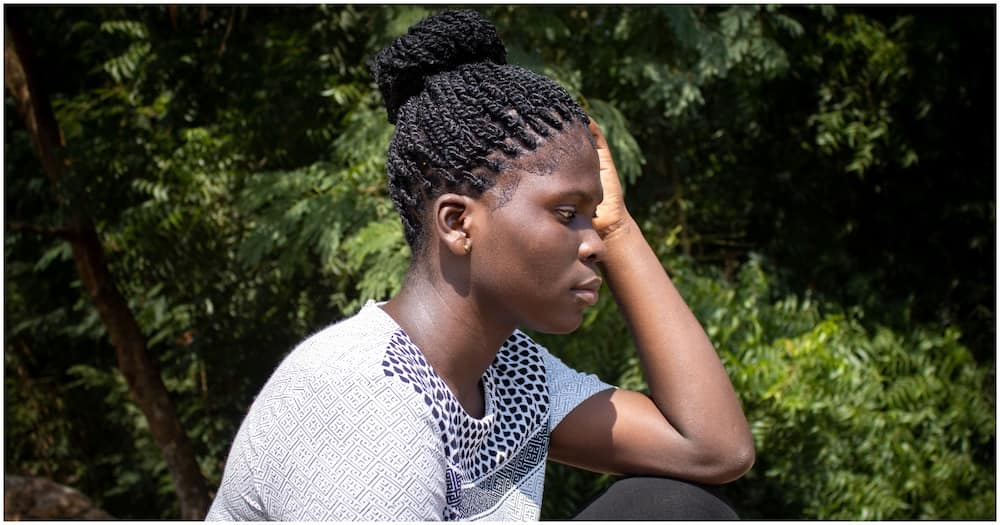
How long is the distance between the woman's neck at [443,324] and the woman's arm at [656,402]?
350 millimetres

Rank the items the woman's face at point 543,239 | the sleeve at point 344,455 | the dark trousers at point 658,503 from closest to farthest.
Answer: the sleeve at point 344,455, the woman's face at point 543,239, the dark trousers at point 658,503

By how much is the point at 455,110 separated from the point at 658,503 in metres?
0.75

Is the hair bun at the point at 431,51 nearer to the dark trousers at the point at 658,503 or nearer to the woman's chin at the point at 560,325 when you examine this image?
the woman's chin at the point at 560,325

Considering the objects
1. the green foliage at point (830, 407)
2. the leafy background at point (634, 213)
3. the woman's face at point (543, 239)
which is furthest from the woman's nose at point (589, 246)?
the green foliage at point (830, 407)

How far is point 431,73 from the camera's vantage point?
165 centimetres

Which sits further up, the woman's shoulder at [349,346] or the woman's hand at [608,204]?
the woman's hand at [608,204]

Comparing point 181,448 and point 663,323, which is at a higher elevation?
point 663,323

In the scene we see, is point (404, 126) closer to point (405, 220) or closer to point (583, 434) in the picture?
point (405, 220)

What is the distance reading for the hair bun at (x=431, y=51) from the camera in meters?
1.63

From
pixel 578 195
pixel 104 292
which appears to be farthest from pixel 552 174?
pixel 104 292

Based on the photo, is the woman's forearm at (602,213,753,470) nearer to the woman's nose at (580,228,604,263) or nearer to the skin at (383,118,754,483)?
the skin at (383,118,754,483)

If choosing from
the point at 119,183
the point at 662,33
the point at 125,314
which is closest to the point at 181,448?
the point at 125,314

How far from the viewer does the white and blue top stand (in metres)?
1.36

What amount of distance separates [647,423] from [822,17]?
3.87 m
